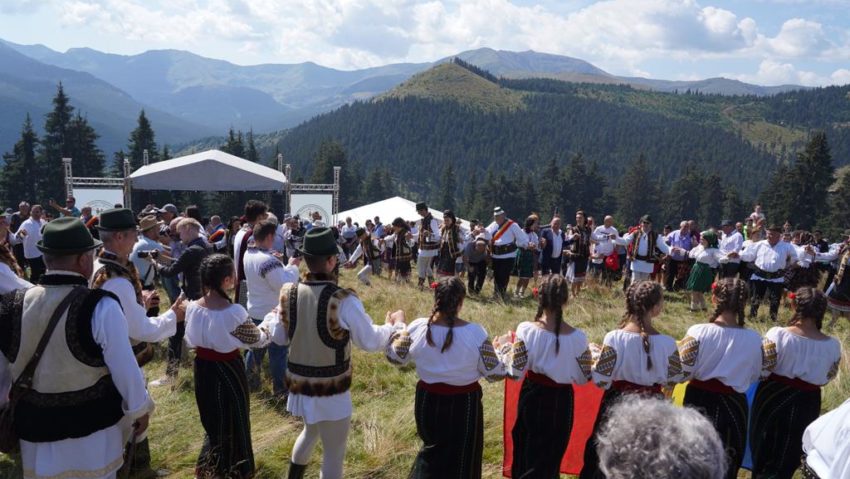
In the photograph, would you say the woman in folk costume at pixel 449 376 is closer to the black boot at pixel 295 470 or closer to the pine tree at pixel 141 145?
the black boot at pixel 295 470

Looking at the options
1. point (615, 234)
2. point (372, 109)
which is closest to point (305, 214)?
point (615, 234)

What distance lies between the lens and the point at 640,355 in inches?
135

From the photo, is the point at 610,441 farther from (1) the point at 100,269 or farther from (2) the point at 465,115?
(2) the point at 465,115

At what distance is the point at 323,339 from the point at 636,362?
1915 millimetres

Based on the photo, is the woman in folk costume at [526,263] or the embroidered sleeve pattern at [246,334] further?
the woman in folk costume at [526,263]

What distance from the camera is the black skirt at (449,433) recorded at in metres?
3.44

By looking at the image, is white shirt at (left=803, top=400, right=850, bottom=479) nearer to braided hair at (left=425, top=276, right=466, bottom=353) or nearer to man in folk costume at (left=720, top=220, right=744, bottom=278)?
braided hair at (left=425, top=276, right=466, bottom=353)

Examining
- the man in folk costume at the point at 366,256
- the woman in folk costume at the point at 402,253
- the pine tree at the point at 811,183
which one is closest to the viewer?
the man in folk costume at the point at 366,256

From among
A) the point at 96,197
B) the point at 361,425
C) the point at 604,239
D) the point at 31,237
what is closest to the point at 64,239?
the point at 361,425

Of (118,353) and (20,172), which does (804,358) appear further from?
(20,172)

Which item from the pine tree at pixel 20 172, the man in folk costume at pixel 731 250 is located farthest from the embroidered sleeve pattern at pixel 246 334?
the pine tree at pixel 20 172

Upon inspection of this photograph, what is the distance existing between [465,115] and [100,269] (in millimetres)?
166849

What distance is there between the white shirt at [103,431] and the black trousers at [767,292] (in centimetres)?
942

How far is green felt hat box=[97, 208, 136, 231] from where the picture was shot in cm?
363
